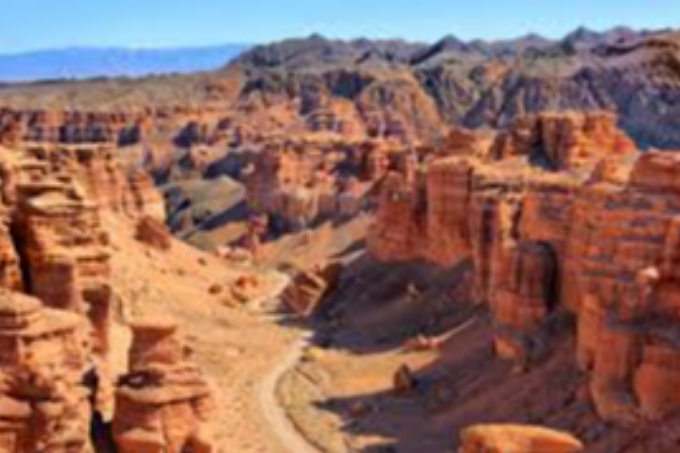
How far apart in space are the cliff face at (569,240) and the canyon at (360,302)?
0.30 ft

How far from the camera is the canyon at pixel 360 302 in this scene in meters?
31.2

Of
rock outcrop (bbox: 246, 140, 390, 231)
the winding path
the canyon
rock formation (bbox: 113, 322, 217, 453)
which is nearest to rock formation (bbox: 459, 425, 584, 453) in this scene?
the canyon

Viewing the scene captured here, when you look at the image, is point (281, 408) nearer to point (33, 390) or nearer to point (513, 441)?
point (513, 441)

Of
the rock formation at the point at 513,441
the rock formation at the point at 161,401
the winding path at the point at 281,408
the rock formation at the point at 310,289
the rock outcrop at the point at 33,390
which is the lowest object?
the rock formation at the point at 310,289

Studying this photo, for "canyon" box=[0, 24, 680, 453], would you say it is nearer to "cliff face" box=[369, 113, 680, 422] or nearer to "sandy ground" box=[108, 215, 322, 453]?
"cliff face" box=[369, 113, 680, 422]

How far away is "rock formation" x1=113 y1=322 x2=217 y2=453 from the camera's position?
2991cm

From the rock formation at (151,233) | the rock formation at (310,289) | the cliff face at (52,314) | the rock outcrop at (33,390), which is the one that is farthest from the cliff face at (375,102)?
the rock outcrop at (33,390)

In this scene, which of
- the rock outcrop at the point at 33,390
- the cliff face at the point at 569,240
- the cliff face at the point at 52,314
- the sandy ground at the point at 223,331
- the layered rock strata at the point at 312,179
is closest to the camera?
the rock outcrop at the point at 33,390

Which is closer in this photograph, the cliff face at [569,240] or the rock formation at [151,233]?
the cliff face at [569,240]

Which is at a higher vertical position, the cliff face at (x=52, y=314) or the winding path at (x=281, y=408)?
the cliff face at (x=52, y=314)

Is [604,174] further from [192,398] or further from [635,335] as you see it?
[192,398]

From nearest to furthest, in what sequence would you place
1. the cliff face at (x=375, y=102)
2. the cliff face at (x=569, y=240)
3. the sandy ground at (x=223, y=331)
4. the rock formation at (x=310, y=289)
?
the cliff face at (x=569, y=240)
the sandy ground at (x=223, y=331)
the rock formation at (x=310, y=289)
the cliff face at (x=375, y=102)

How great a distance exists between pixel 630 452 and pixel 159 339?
12.5 metres

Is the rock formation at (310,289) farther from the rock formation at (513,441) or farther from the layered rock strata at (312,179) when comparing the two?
the rock formation at (513,441)
